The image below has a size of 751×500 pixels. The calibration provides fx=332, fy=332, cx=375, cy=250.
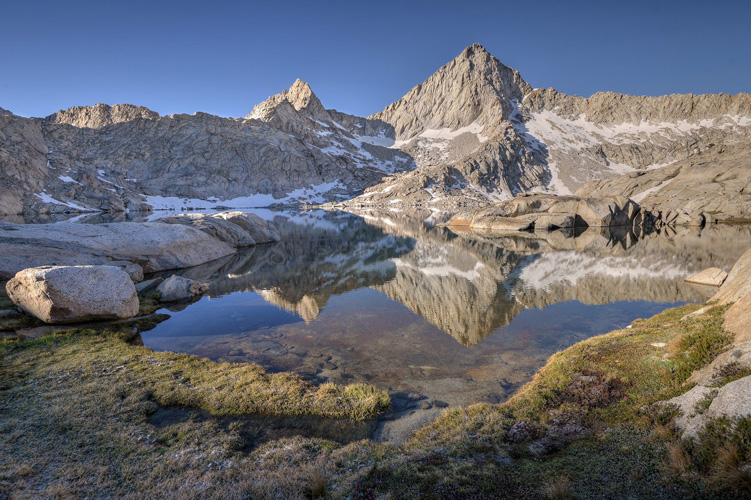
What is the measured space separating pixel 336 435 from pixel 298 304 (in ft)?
42.1

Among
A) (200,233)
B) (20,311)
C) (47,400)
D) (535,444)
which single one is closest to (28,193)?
(200,233)

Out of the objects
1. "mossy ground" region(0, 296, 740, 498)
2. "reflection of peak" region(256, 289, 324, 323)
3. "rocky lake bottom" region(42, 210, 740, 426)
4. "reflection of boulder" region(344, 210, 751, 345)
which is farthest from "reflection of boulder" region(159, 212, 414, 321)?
"mossy ground" region(0, 296, 740, 498)

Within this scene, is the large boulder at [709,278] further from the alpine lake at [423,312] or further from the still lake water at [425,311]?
the still lake water at [425,311]

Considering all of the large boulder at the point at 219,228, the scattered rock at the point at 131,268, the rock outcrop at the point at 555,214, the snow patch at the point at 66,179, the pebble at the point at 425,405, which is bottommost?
the pebble at the point at 425,405

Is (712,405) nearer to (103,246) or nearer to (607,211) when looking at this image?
(103,246)

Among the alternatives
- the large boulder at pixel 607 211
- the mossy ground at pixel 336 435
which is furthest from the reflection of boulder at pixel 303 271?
the large boulder at pixel 607 211

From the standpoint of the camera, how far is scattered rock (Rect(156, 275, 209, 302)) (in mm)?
20516

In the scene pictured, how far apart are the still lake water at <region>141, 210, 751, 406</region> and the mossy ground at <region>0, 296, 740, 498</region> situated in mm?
1981

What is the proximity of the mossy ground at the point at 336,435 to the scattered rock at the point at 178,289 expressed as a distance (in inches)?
347

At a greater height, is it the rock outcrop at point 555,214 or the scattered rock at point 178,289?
the rock outcrop at point 555,214

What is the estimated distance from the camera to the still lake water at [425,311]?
40.9 feet

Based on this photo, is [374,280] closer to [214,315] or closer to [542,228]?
[214,315]

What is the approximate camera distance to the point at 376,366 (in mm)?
12547

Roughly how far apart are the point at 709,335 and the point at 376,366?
10.0 metres
